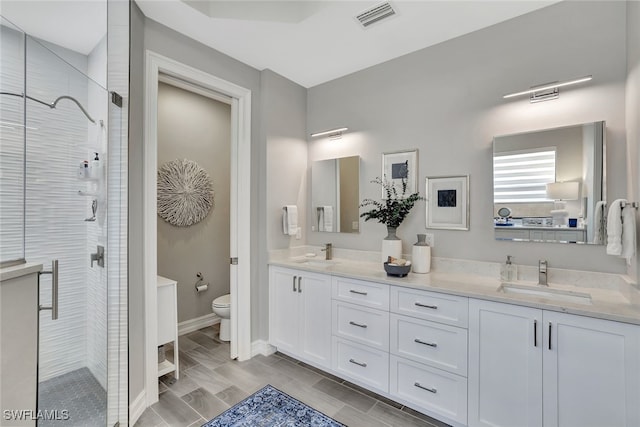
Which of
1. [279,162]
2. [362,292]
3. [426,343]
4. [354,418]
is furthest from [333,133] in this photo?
[354,418]

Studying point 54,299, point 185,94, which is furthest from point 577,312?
point 185,94

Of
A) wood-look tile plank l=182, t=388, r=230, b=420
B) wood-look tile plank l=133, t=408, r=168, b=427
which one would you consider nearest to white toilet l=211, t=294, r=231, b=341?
wood-look tile plank l=182, t=388, r=230, b=420

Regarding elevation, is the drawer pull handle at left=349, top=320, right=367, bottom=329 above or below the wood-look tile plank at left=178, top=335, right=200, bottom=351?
above

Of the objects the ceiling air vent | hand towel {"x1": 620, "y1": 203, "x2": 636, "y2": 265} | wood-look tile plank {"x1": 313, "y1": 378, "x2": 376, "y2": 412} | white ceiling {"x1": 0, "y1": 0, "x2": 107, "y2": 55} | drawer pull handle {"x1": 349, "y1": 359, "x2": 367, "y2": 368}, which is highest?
the ceiling air vent

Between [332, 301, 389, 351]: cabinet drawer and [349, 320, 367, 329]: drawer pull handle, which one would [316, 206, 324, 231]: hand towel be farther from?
[349, 320, 367, 329]: drawer pull handle

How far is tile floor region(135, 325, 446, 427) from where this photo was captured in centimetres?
200

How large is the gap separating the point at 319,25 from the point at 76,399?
2.83 m

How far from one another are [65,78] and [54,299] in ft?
3.83

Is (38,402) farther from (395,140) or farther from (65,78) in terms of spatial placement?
(395,140)

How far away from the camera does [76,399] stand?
155 cm

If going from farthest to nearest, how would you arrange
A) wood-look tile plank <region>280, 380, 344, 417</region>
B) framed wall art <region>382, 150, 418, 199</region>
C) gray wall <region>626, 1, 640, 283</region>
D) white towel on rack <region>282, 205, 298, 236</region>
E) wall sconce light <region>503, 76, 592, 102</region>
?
white towel on rack <region>282, 205, 298, 236</region> < framed wall art <region>382, 150, 418, 199</region> < wood-look tile plank <region>280, 380, 344, 417</region> < wall sconce light <region>503, 76, 592, 102</region> < gray wall <region>626, 1, 640, 283</region>

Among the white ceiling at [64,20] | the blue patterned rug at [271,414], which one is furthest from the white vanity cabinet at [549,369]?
the white ceiling at [64,20]

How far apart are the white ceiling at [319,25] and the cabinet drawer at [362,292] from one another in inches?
77.5

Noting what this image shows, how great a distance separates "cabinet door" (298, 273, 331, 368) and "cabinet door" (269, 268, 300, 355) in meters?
0.07
